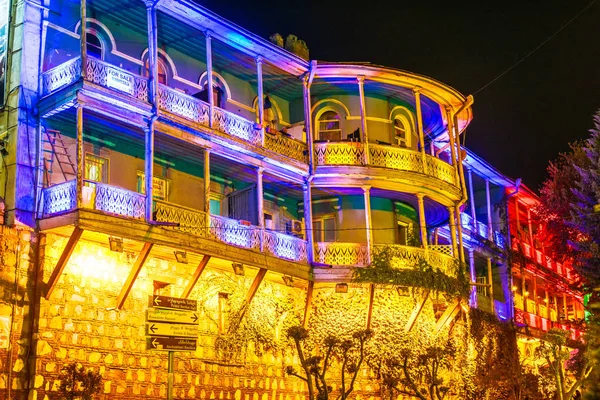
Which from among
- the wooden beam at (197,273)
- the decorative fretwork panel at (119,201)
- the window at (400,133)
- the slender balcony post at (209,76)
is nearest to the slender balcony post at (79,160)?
the decorative fretwork panel at (119,201)

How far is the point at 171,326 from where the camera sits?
668 inches

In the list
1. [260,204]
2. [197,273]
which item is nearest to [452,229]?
[260,204]

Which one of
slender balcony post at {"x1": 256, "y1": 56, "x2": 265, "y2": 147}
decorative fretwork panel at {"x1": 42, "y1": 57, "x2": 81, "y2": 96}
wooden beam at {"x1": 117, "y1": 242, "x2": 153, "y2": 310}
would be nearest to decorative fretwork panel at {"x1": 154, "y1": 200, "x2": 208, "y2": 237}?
wooden beam at {"x1": 117, "y1": 242, "x2": 153, "y2": 310}

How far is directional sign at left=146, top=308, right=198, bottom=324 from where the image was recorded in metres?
16.7

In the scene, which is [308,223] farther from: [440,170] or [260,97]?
[440,170]

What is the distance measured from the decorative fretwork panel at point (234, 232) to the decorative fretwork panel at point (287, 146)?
327 centimetres

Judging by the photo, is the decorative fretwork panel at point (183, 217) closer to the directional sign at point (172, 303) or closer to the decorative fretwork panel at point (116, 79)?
the decorative fretwork panel at point (116, 79)

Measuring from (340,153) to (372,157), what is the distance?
120 cm

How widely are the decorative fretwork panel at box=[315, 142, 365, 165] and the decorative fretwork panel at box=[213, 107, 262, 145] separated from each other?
326cm

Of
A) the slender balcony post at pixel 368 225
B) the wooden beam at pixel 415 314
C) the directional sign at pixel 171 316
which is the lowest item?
the directional sign at pixel 171 316

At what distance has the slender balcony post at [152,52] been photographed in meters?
24.0

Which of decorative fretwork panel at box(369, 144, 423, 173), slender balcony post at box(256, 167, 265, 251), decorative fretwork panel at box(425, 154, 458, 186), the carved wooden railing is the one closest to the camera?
slender balcony post at box(256, 167, 265, 251)

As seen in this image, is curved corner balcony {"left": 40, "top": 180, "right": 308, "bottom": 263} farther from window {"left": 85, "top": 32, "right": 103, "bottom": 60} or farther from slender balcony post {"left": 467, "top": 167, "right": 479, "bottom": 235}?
slender balcony post {"left": 467, "top": 167, "right": 479, "bottom": 235}

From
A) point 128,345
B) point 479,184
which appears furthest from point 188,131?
point 479,184
